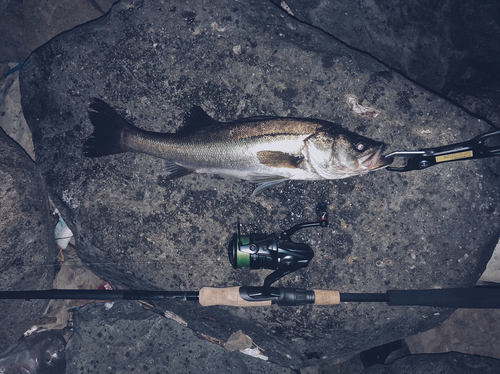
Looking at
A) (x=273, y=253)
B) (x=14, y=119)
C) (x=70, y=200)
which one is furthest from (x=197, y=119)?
(x=14, y=119)

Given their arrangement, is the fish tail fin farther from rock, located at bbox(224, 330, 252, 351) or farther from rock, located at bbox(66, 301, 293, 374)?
rock, located at bbox(224, 330, 252, 351)

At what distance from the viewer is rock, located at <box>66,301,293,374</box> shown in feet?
13.8

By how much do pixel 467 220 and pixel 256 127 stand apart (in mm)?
3049

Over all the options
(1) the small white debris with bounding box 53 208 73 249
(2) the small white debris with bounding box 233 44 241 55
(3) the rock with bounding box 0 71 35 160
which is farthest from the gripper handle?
(3) the rock with bounding box 0 71 35 160

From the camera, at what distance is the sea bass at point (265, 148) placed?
337 cm

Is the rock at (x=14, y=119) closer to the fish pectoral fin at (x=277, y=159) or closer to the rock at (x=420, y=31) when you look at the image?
the fish pectoral fin at (x=277, y=159)

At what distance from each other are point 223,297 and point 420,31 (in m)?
5.04

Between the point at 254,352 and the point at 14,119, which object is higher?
the point at 14,119

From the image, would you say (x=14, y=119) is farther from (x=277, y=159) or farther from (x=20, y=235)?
(x=277, y=159)

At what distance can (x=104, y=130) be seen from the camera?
3797 millimetres

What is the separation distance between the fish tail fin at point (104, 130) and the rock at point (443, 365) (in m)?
5.08

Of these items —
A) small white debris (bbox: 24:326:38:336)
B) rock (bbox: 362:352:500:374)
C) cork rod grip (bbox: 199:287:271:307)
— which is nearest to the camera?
cork rod grip (bbox: 199:287:271:307)

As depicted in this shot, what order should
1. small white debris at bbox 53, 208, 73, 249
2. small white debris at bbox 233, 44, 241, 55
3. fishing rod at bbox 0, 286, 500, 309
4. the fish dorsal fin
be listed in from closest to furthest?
1. fishing rod at bbox 0, 286, 500, 309
2. the fish dorsal fin
3. small white debris at bbox 233, 44, 241, 55
4. small white debris at bbox 53, 208, 73, 249

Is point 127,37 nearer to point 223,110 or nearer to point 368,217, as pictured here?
point 223,110
